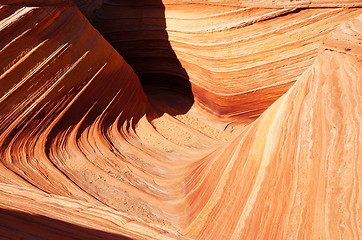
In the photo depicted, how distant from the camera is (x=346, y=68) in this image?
85.4 inches

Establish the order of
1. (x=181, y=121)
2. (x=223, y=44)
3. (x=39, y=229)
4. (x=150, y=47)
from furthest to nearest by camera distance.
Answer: (x=150, y=47) → (x=181, y=121) → (x=223, y=44) → (x=39, y=229)

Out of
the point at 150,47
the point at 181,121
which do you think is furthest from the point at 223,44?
the point at 150,47

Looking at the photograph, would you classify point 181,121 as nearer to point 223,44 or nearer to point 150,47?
point 223,44

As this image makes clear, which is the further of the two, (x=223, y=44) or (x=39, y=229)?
(x=223, y=44)

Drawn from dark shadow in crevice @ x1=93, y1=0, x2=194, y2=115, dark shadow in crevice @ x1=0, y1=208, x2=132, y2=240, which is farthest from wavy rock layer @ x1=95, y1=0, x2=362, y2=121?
dark shadow in crevice @ x1=0, y1=208, x2=132, y2=240

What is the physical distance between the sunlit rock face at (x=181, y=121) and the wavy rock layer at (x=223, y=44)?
0.02 metres

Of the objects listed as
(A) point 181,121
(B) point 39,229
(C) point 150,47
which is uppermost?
(C) point 150,47

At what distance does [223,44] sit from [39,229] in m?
3.90

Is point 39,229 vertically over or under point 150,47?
under

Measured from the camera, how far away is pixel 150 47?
5871mm

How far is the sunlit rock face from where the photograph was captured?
1.90 meters

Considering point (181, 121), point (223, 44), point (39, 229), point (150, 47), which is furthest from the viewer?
point (150, 47)

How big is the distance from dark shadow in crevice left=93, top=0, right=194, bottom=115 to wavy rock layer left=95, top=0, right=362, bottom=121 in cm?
2

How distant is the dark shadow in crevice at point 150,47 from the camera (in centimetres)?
567
